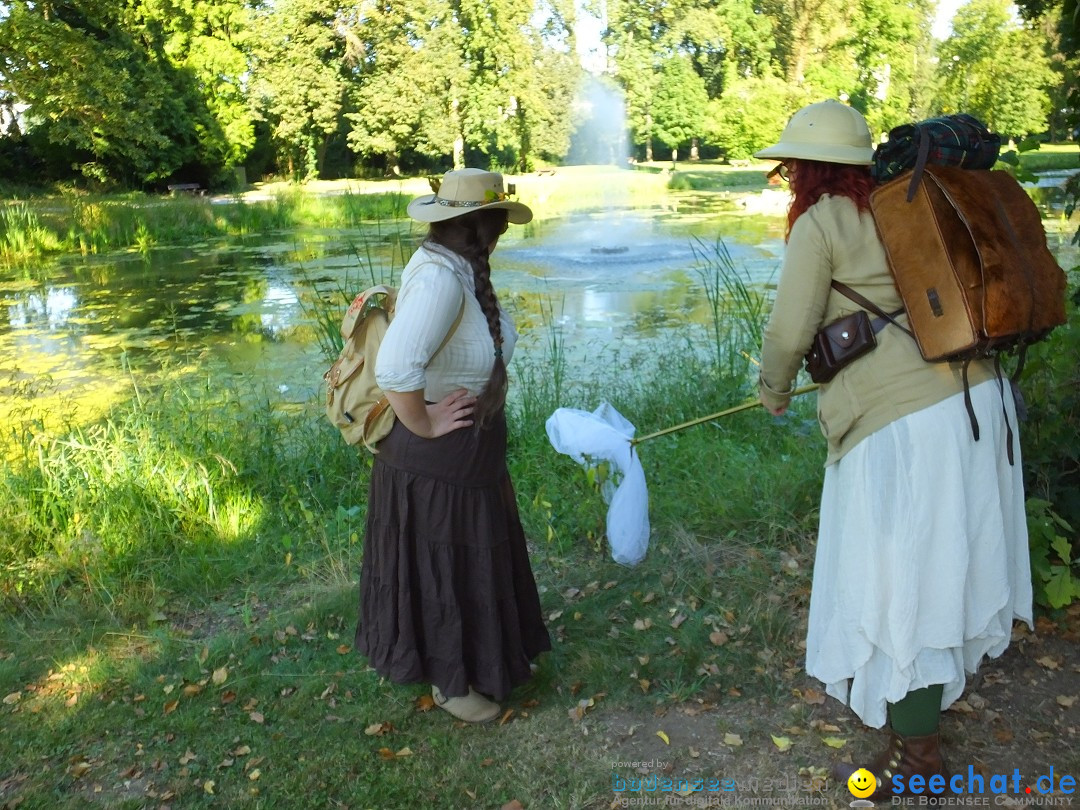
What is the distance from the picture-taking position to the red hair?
2.26 meters

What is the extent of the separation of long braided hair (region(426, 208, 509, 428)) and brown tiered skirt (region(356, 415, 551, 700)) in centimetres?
11

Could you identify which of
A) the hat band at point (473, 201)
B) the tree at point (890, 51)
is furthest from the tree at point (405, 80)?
the hat band at point (473, 201)

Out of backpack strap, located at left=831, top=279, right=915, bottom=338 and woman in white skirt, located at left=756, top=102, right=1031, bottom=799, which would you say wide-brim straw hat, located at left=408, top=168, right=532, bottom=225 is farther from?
backpack strap, located at left=831, top=279, right=915, bottom=338

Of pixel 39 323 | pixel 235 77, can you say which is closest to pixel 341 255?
pixel 39 323

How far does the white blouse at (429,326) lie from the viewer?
2502mm

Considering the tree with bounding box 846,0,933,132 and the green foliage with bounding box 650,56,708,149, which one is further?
the green foliage with bounding box 650,56,708,149

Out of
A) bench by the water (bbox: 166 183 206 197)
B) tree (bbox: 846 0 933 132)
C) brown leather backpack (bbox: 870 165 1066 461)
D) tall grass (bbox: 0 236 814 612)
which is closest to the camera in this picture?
brown leather backpack (bbox: 870 165 1066 461)

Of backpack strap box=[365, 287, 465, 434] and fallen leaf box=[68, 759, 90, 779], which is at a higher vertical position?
backpack strap box=[365, 287, 465, 434]

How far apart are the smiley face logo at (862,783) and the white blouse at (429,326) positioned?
1.50 m

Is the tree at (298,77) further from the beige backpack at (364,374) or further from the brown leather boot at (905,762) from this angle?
the brown leather boot at (905,762)

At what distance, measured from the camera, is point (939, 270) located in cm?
210

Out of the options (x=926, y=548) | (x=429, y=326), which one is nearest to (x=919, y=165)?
(x=926, y=548)

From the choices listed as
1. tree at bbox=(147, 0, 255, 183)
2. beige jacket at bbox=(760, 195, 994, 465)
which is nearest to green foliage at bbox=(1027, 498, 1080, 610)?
beige jacket at bbox=(760, 195, 994, 465)

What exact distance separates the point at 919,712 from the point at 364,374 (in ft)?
5.63
